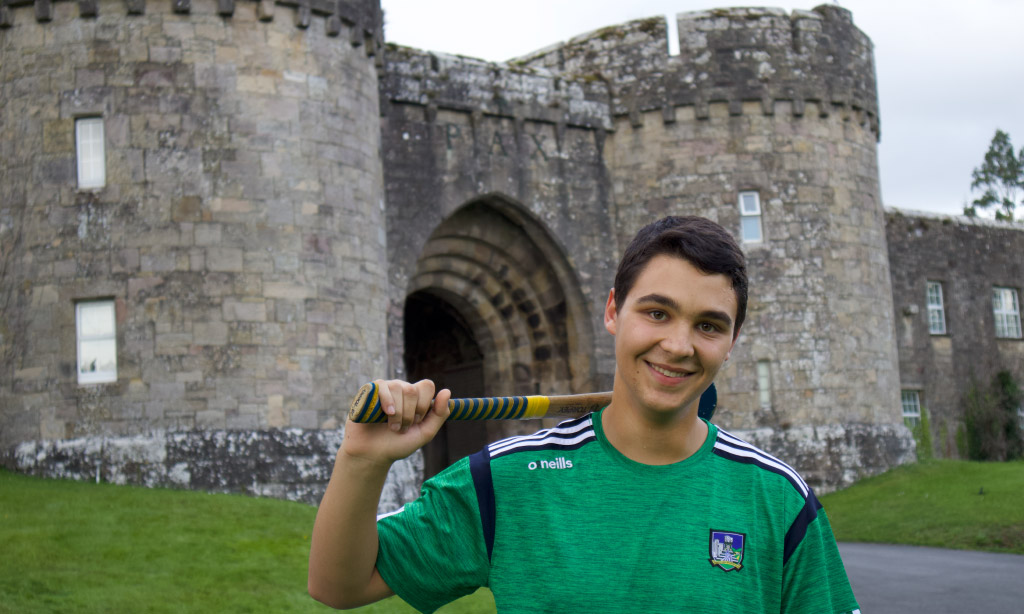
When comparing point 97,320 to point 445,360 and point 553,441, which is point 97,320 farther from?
point 553,441

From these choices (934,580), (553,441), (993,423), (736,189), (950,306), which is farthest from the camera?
(950,306)

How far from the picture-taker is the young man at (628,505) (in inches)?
82.9

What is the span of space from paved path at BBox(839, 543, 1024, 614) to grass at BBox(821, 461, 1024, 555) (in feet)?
1.90

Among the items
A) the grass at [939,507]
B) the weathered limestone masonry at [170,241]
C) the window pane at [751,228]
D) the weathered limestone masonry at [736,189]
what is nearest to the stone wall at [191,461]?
the weathered limestone masonry at [170,241]

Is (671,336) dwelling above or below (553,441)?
above

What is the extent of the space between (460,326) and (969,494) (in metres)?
8.38

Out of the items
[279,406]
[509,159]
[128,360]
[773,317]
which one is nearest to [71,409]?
[128,360]

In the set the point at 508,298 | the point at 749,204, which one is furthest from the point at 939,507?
the point at 508,298

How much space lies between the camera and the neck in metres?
2.26

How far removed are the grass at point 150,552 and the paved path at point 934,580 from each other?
10.3 feet

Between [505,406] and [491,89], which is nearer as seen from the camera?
[505,406]

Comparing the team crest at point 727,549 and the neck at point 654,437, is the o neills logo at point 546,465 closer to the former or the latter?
the neck at point 654,437

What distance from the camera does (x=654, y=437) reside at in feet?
7.41

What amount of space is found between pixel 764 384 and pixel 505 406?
14778 millimetres
